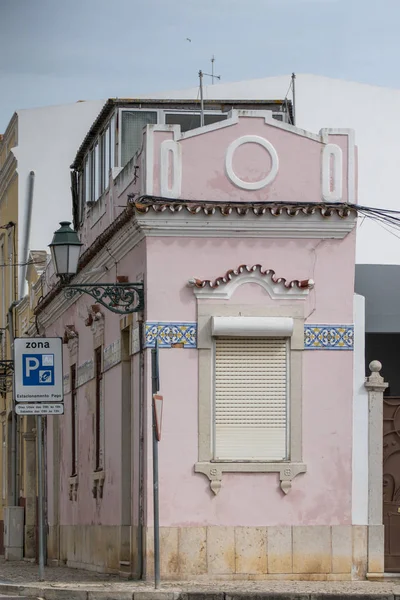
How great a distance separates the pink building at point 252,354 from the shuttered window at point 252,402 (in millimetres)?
18

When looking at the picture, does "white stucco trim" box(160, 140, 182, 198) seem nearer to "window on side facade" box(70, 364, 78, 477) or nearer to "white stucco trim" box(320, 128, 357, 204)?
"white stucco trim" box(320, 128, 357, 204)

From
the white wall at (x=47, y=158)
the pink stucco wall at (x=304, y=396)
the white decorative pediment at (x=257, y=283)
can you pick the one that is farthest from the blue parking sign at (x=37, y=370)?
the white wall at (x=47, y=158)

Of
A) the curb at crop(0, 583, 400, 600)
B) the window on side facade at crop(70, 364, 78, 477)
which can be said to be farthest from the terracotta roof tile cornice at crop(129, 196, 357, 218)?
the window on side facade at crop(70, 364, 78, 477)

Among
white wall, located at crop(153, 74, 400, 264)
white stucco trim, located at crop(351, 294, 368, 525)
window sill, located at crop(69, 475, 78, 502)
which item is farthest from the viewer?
white wall, located at crop(153, 74, 400, 264)

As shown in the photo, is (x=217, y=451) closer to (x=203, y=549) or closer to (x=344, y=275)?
(x=203, y=549)

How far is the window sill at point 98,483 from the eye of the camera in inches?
921

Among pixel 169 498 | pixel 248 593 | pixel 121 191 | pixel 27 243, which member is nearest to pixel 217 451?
pixel 169 498

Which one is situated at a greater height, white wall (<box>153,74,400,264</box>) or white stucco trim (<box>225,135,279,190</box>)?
white wall (<box>153,74,400,264</box>)

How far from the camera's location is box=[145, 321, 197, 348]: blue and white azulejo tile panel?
768 inches

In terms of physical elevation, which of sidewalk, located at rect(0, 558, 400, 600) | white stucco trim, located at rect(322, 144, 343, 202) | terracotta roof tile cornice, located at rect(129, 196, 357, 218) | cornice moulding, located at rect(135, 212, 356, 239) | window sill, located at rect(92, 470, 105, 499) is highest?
white stucco trim, located at rect(322, 144, 343, 202)

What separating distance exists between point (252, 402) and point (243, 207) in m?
2.51

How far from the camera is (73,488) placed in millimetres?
27047

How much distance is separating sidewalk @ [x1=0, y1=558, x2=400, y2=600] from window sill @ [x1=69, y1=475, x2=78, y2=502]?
5815 millimetres

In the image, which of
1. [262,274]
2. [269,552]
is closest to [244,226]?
[262,274]
